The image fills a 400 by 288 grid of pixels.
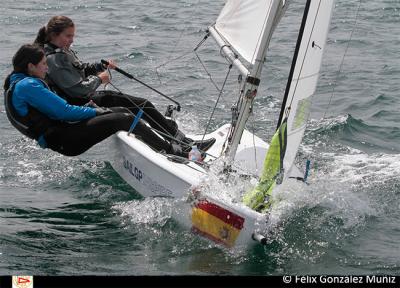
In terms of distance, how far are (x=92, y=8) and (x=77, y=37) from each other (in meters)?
2.99

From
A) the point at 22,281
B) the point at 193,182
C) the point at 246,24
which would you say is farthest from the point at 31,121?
the point at 246,24

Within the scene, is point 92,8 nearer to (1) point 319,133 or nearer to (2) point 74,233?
(1) point 319,133

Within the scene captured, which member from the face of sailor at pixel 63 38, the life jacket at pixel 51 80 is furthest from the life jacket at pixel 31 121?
the face of sailor at pixel 63 38

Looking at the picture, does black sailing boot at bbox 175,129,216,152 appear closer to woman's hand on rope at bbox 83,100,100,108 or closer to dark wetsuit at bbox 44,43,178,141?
dark wetsuit at bbox 44,43,178,141

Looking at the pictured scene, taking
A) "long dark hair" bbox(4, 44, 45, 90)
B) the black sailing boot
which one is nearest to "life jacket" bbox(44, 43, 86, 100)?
"long dark hair" bbox(4, 44, 45, 90)

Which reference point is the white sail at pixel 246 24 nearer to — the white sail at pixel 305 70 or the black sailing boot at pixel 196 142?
the white sail at pixel 305 70

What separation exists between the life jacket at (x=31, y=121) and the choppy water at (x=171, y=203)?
0.68 m

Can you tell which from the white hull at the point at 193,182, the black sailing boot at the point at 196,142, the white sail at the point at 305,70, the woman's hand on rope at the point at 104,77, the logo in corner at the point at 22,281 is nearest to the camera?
the logo in corner at the point at 22,281

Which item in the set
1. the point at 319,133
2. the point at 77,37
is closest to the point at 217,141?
the point at 319,133

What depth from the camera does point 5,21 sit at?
13.8m

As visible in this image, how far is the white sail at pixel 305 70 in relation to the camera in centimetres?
497

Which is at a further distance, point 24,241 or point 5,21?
point 5,21

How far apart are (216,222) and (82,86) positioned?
1.81 m

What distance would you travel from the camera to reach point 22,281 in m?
4.32
